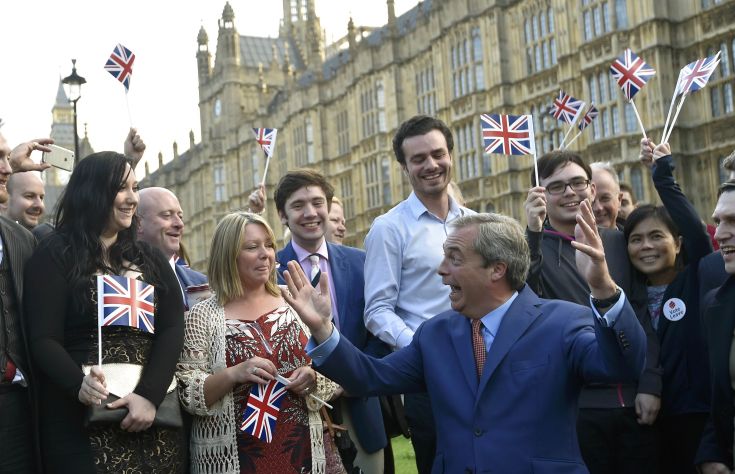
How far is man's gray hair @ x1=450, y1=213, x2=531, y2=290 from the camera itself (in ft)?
11.0

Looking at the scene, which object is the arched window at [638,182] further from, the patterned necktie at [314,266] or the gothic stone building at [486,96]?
the patterned necktie at [314,266]

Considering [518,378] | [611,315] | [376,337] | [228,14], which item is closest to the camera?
[611,315]

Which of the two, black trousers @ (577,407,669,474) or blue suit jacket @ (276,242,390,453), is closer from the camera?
black trousers @ (577,407,669,474)

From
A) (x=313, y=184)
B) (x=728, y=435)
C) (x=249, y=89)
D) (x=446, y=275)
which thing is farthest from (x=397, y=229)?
(x=249, y=89)

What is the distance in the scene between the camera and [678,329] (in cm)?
457

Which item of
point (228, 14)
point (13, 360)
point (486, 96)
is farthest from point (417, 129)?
point (228, 14)

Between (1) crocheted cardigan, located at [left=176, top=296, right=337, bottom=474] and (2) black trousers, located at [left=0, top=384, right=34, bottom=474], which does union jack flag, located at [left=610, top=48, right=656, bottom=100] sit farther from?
(2) black trousers, located at [left=0, top=384, right=34, bottom=474]

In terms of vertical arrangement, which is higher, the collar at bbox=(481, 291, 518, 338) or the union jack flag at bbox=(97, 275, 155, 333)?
the union jack flag at bbox=(97, 275, 155, 333)

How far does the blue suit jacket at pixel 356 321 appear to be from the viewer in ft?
15.3

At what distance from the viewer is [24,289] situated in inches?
148

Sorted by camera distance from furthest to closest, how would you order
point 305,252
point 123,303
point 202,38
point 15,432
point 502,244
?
point 202,38, point 305,252, point 123,303, point 15,432, point 502,244

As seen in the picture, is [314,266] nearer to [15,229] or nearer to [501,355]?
[15,229]

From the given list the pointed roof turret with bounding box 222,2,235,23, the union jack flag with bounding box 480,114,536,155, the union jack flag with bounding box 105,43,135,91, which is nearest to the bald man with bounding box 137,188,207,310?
the union jack flag with bounding box 105,43,135,91

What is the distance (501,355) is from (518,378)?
4.0 inches
